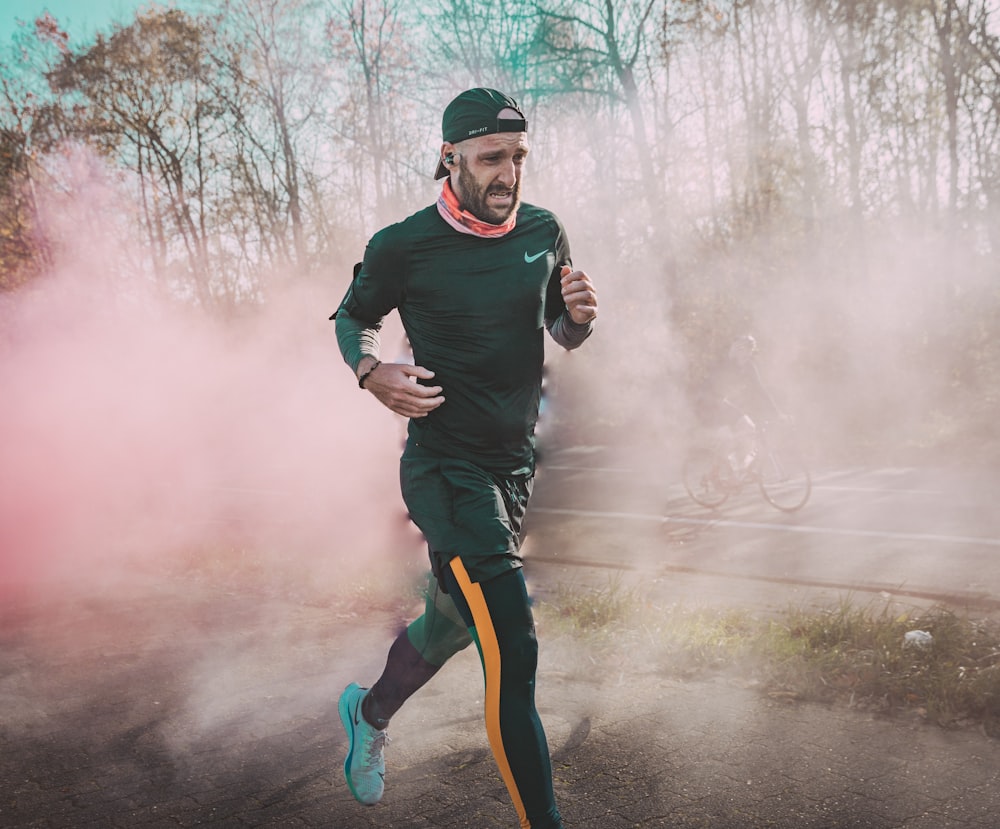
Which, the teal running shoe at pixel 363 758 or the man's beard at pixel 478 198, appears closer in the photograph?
the man's beard at pixel 478 198

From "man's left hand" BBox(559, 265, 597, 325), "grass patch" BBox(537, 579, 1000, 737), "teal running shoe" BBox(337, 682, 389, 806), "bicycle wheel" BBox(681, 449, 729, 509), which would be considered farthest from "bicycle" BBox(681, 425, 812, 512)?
"man's left hand" BBox(559, 265, 597, 325)

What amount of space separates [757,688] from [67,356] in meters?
10.5

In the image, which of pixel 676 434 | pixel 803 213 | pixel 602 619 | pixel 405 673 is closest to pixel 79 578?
pixel 602 619

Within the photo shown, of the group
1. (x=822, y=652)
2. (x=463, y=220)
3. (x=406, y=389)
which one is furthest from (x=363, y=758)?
(x=822, y=652)

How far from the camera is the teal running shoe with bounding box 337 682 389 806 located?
2770mm

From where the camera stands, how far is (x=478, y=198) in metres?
2.58

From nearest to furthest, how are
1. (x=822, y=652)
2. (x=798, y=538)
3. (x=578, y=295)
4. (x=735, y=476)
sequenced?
(x=578, y=295), (x=822, y=652), (x=798, y=538), (x=735, y=476)

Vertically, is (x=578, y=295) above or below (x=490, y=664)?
above

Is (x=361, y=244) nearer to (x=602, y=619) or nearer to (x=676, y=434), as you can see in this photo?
(x=676, y=434)

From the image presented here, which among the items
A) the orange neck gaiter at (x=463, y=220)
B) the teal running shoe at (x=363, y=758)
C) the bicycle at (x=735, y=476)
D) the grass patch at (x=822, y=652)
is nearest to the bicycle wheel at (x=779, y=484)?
the bicycle at (x=735, y=476)

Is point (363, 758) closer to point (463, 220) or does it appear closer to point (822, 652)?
point (463, 220)

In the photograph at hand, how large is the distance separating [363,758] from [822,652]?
7.63ft

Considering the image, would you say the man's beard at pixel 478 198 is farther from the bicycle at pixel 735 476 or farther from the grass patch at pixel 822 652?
the bicycle at pixel 735 476

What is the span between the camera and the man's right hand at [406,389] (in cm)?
242
